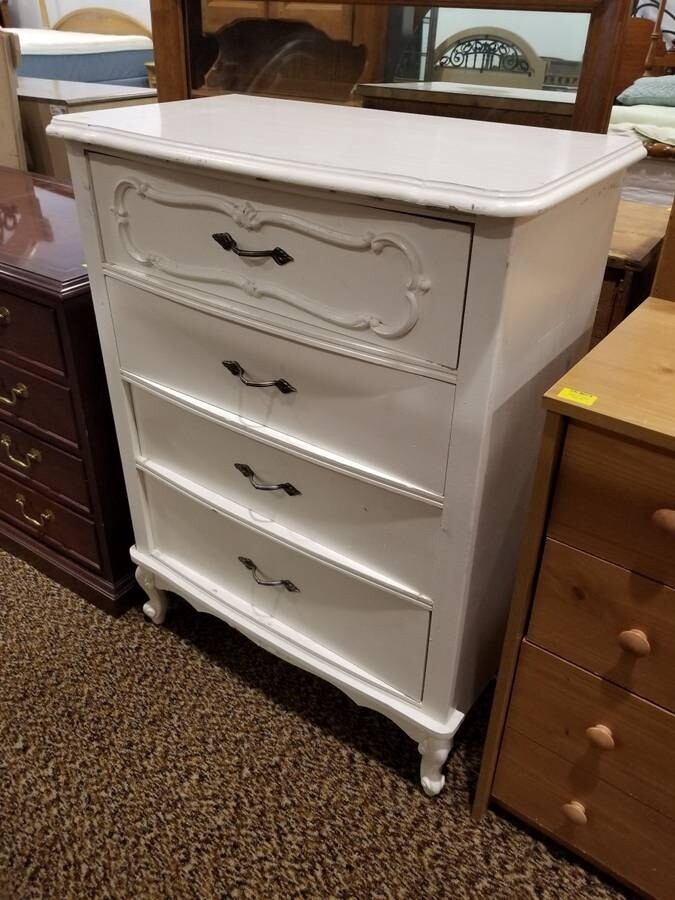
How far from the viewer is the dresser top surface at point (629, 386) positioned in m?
0.68

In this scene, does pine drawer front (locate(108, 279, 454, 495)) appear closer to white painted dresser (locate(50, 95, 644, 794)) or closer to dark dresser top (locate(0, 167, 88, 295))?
white painted dresser (locate(50, 95, 644, 794))

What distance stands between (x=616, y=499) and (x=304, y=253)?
424 millimetres

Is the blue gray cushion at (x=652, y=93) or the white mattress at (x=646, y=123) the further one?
the blue gray cushion at (x=652, y=93)

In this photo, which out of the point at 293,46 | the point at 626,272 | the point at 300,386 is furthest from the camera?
the point at 293,46

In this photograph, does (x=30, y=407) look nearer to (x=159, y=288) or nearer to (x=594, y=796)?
(x=159, y=288)

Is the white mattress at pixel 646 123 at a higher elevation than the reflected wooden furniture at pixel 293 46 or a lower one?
lower

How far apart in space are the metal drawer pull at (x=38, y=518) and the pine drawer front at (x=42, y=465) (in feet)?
0.17

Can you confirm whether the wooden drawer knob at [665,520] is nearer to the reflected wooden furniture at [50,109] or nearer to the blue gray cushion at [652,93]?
the reflected wooden furniture at [50,109]

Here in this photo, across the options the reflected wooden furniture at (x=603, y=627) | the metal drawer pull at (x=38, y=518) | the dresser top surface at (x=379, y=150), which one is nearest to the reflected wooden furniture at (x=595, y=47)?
the dresser top surface at (x=379, y=150)

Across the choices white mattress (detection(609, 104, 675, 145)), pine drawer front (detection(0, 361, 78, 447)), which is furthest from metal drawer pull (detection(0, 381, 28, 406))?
white mattress (detection(609, 104, 675, 145))

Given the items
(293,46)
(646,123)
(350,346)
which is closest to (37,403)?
(350,346)

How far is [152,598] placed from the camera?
1.35m

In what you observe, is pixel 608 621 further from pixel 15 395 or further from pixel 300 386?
pixel 15 395

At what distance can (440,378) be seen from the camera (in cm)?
76
